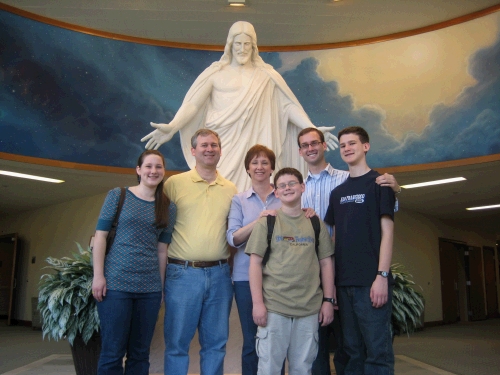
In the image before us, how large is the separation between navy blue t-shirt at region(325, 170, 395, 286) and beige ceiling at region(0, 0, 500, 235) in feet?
22.6

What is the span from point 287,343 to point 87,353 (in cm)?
195

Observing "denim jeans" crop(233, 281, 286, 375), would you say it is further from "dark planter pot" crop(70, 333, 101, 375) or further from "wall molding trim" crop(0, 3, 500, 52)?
"wall molding trim" crop(0, 3, 500, 52)

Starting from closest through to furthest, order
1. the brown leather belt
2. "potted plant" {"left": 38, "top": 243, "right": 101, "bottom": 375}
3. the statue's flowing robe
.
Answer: the brown leather belt
"potted plant" {"left": 38, "top": 243, "right": 101, "bottom": 375}
the statue's flowing robe

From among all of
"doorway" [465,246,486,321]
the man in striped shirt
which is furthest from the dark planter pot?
"doorway" [465,246,486,321]

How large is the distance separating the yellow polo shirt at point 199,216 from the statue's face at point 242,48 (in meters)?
1.57

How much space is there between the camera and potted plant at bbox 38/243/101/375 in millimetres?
3361

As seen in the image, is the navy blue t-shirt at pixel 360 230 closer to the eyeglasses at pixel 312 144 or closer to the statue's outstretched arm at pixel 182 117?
the eyeglasses at pixel 312 144

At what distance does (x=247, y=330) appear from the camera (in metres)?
2.36

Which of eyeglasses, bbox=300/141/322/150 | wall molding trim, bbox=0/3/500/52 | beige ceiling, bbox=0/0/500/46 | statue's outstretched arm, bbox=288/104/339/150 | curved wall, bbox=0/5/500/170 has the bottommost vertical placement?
eyeglasses, bbox=300/141/322/150

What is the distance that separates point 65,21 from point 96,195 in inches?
151

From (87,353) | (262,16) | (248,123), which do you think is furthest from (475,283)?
(87,353)

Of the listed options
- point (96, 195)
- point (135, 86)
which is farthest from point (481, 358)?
point (96, 195)

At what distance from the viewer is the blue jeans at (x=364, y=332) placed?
2170 mm

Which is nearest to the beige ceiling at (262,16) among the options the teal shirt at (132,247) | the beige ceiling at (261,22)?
the beige ceiling at (261,22)
